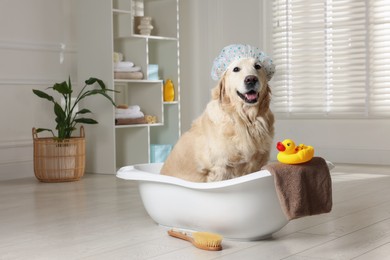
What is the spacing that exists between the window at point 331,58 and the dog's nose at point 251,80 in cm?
340

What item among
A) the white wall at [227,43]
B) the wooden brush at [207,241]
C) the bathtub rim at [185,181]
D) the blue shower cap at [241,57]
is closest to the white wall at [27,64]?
the white wall at [227,43]

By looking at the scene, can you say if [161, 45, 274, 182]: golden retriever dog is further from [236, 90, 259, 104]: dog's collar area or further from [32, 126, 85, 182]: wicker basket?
[32, 126, 85, 182]: wicker basket

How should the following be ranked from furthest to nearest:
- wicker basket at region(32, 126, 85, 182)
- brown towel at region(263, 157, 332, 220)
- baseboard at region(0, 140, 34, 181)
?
1. baseboard at region(0, 140, 34, 181)
2. wicker basket at region(32, 126, 85, 182)
3. brown towel at region(263, 157, 332, 220)

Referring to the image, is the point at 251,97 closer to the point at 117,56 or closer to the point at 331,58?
the point at 117,56

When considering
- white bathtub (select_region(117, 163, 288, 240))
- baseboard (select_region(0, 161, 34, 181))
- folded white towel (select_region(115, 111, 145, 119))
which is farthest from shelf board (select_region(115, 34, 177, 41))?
white bathtub (select_region(117, 163, 288, 240))

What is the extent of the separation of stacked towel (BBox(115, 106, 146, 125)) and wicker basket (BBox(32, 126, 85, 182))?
492mm

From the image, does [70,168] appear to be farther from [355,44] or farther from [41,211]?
[355,44]

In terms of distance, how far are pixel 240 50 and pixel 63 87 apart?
2.64 metres

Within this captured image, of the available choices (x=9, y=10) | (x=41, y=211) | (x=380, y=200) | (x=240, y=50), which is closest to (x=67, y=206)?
(x=41, y=211)

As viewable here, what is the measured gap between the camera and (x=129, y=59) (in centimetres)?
562

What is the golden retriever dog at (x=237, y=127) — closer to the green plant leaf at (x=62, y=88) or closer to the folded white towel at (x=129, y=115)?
the green plant leaf at (x=62, y=88)

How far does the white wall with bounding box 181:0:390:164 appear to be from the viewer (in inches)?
236

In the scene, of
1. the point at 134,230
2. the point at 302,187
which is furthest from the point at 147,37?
the point at 302,187

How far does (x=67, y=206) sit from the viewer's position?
12.2 ft
